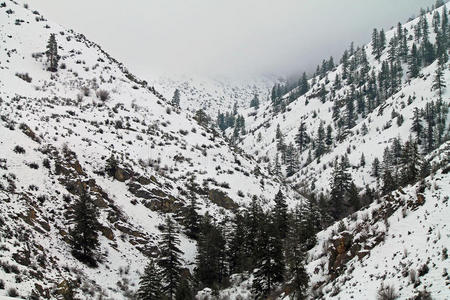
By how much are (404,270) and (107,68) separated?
56.5 m

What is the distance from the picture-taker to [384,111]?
8525cm

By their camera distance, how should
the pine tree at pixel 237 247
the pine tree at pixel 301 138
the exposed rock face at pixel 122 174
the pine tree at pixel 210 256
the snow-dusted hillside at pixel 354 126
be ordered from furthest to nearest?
the pine tree at pixel 301 138 → the snow-dusted hillside at pixel 354 126 → the exposed rock face at pixel 122 174 → the pine tree at pixel 237 247 → the pine tree at pixel 210 256

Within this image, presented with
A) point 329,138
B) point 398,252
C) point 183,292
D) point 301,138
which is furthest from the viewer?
point 301,138

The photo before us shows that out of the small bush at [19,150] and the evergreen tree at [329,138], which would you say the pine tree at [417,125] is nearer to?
Answer: the evergreen tree at [329,138]

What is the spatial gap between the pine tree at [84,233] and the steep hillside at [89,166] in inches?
23.0

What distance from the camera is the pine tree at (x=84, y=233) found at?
2286 centimetres

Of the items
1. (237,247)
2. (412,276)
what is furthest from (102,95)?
(412,276)

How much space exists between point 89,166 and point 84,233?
985 cm

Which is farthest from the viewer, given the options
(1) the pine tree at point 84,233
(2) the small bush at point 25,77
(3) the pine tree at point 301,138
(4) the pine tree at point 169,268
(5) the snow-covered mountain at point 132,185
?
(3) the pine tree at point 301,138

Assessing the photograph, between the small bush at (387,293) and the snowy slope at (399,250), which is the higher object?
the snowy slope at (399,250)

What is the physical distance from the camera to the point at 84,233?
918 inches

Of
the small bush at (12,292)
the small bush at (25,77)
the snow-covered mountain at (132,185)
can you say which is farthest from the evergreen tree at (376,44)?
the small bush at (12,292)

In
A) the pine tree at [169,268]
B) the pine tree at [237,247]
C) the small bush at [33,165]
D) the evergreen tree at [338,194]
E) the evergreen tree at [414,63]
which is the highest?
the evergreen tree at [414,63]

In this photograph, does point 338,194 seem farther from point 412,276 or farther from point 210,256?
point 412,276
